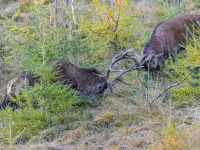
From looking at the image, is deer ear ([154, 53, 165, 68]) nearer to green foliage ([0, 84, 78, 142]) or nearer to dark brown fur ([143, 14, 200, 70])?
dark brown fur ([143, 14, 200, 70])

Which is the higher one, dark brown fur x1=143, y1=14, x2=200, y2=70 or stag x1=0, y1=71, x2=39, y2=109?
dark brown fur x1=143, y1=14, x2=200, y2=70

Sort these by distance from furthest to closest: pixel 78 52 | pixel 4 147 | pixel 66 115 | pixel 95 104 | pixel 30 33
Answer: pixel 30 33 → pixel 78 52 → pixel 95 104 → pixel 66 115 → pixel 4 147

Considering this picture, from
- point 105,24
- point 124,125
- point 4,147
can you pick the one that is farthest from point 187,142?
point 105,24

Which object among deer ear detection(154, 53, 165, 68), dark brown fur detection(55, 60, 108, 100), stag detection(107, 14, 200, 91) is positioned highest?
stag detection(107, 14, 200, 91)

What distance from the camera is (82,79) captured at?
23.8ft

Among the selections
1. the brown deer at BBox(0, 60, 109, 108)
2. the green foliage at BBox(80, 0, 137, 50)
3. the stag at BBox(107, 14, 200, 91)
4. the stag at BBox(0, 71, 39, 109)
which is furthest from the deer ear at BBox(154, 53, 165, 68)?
the stag at BBox(0, 71, 39, 109)

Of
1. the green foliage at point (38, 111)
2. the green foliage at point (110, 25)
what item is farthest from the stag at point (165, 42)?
the green foliage at point (38, 111)

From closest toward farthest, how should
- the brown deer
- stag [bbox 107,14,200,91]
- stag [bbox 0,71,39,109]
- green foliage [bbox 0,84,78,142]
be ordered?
green foliage [bbox 0,84,78,142] < stag [bbox 0,71,39,109] < the brown deer < stag [bbox 107,14,200,91]

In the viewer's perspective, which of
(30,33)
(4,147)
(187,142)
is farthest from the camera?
(30,33)

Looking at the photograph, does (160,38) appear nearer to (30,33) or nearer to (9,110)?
(30,33)

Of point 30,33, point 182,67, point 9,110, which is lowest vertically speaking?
point 9,110

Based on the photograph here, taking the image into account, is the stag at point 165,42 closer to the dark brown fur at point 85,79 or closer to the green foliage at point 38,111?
the dark brown fur at point 85,79

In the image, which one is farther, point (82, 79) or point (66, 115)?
point (82, 79)

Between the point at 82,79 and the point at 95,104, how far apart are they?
21.8 inches
